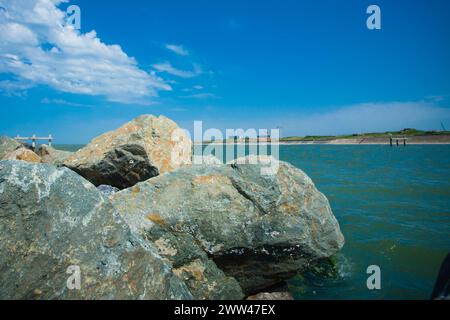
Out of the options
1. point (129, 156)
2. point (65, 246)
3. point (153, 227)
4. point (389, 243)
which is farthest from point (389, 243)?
point (65, 246)

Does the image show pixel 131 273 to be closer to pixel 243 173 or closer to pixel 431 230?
pixel 243 173

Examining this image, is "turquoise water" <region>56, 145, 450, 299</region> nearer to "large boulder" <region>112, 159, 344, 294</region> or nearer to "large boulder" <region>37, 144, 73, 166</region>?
"large boulder" <region>112, 159, 344, 294</region>

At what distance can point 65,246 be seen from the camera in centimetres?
353

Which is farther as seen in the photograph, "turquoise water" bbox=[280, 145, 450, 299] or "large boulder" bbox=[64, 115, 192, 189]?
"large boulder" bbox=[64, 115, 192, 189]

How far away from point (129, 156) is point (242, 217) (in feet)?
16.3

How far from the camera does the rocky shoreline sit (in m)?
3.47

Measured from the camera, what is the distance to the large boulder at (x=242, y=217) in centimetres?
521

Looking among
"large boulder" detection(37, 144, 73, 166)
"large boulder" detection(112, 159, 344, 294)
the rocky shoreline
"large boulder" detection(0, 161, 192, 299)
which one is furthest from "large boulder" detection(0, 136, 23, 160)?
"large boulder" detection(0, 161, 192, 299)

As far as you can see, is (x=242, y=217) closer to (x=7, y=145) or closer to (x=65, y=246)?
(x=65, y=246)

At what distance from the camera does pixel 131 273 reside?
11.7ft

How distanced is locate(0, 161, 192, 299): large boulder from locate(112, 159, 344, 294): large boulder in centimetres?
127

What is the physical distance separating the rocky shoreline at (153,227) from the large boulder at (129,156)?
34 millimetres

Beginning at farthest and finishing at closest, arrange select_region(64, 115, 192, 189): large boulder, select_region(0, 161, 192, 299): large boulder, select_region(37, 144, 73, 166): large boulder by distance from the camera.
→ select_region(37, 144, 73, 166): large boulder, select_region(64, 115, 192, 189): large boulder, select_region(0, 161, 192, 299): large boulder
